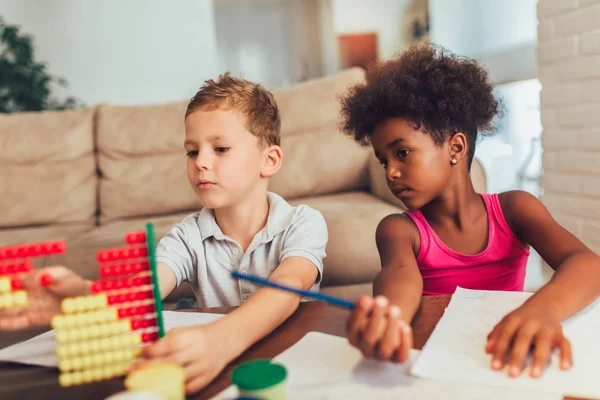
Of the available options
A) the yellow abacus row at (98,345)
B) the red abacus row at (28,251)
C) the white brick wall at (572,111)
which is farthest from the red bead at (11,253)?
the white brick wall at (572,111)

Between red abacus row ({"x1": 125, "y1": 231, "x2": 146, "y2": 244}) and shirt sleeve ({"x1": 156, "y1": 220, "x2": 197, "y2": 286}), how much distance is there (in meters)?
0.46

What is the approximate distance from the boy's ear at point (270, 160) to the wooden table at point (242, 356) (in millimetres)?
353

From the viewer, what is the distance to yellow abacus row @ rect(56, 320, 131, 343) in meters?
0.56

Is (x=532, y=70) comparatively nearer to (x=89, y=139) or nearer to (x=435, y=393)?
(x=89, y=139)

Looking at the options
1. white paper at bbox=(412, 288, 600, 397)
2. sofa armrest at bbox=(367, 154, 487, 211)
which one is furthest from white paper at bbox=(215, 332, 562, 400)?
sofa armrest at bbox=(367, 154, 487, 211)

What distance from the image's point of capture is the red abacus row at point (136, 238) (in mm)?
566

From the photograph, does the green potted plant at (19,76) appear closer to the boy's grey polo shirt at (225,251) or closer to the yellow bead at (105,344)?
the boy's grey polo shirt at (225,251)

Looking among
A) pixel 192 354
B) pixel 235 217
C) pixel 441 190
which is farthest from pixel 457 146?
pixel 192 354

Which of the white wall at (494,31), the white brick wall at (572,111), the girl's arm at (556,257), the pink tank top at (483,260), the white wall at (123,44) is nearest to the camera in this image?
the girl's arm at (556,257)

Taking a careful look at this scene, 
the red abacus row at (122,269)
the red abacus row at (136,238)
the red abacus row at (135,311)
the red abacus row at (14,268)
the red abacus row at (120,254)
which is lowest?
the red abacus row at (135,311)

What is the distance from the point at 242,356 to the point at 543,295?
0.43m

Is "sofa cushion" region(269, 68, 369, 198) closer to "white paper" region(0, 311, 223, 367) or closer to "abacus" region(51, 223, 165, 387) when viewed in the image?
"white paper" region(0, 311, 223, 367)

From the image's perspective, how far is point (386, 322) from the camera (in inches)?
21.9

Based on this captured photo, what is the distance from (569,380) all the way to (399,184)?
532 mm
